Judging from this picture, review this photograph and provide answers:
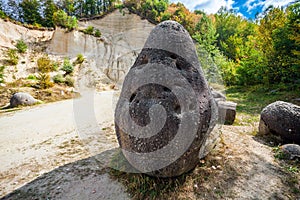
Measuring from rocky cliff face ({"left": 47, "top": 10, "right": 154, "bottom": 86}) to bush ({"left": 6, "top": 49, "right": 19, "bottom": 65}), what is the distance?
10.9 feet

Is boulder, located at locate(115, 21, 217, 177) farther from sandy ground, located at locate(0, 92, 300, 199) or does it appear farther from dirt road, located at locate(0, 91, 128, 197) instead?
dirt road, located at locate(0, 91, 128, 197)

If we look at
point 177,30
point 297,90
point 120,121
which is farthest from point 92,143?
point 297,90

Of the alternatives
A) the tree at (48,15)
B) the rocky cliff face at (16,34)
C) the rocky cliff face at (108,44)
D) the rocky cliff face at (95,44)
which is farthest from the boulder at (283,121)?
the tree at (48,15)

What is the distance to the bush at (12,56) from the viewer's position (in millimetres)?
12614

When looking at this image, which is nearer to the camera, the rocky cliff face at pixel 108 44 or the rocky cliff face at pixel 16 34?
the rocky cliff face at pixel 16 34

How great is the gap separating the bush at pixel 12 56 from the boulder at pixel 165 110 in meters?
14.4

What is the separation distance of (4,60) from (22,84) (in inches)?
165

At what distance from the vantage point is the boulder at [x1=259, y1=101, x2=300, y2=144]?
326 cm

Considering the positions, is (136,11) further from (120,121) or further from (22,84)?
(120,121)

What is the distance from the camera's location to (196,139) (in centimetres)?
214

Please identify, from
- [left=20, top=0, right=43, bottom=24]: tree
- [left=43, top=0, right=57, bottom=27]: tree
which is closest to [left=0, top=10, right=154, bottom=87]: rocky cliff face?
[left=43, top=0, right=57, bottom=27]: tree

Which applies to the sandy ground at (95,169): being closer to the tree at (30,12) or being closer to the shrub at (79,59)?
the shrub at (79,59)

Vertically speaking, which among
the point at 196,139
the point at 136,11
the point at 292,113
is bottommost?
the point at 196,139

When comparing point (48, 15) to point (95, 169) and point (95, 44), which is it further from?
point (95, 169)
